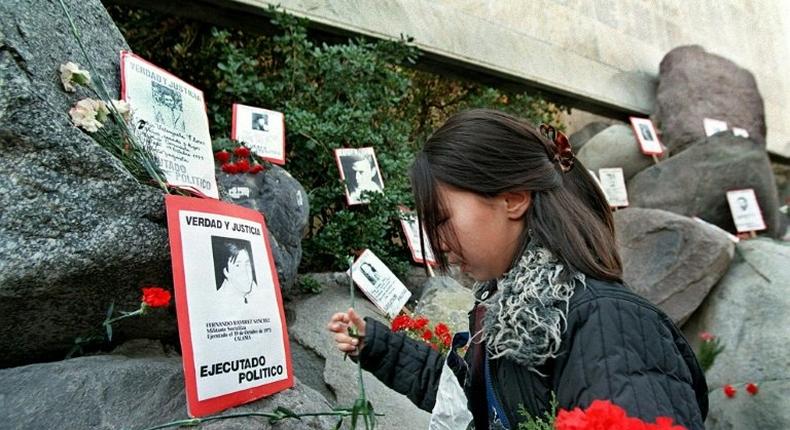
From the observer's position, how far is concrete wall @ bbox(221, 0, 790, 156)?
16.2 feet

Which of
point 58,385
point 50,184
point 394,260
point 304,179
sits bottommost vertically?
point 58,385

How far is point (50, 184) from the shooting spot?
1646 millimetres

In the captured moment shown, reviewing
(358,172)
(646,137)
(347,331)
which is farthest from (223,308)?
(646,137)

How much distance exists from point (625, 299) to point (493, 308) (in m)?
0.27

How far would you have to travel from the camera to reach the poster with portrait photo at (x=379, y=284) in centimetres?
340

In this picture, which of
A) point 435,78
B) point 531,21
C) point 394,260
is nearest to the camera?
point 394,260

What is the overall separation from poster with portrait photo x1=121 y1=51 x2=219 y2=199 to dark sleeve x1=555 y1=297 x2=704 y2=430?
137cm

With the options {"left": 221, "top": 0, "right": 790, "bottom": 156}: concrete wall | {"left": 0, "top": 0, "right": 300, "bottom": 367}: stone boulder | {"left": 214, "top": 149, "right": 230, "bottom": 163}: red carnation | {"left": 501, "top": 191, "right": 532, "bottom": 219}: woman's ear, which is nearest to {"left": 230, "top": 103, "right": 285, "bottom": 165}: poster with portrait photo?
{"left": 214, "top": 149, "right": 230, "bottom": 163}: red carnation

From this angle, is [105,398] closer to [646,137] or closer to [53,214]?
[53,214]

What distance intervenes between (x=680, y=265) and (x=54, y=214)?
157 inches

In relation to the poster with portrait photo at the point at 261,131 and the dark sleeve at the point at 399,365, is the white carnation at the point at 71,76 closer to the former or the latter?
the dark sleeve at the point at 399,365

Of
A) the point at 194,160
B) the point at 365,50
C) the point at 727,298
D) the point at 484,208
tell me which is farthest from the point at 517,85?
the point at 484,208

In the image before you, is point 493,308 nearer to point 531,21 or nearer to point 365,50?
point 365,50

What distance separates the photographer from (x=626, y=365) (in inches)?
44.3
